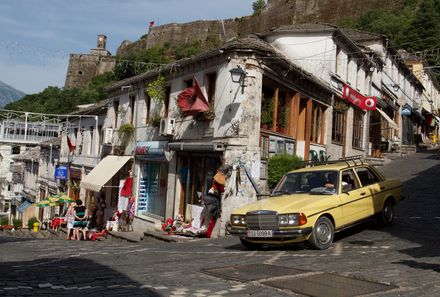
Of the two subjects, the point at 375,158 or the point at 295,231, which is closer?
the point at 295,231

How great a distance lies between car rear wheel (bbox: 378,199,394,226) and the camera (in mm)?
11633

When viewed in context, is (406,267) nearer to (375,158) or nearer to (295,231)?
(295,231)

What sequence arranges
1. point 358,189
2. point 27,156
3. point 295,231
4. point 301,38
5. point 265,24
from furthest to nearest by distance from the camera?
point 265,24 < point 27,156 < point 301,38 < point 358,189 < point 295,231

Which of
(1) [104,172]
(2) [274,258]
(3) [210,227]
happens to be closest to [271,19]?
(1) [104,172]

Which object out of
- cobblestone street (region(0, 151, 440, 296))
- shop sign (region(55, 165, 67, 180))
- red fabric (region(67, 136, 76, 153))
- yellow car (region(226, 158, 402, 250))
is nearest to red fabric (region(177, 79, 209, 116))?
cobblestone street (region(0, 151, 440, 296))

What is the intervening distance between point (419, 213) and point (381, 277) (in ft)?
26.1

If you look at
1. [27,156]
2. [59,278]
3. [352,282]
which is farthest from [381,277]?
[27,156]

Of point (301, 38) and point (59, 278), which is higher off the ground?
point (301, 38)

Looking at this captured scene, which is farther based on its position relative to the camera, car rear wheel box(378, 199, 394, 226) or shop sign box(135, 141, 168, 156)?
shop sign box(135, 141, 168, 156)

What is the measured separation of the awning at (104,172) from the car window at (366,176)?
1142 centimetres

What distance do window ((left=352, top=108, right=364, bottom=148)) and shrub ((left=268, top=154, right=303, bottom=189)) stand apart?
Answer: 32.0ft

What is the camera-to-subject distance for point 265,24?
72188mm

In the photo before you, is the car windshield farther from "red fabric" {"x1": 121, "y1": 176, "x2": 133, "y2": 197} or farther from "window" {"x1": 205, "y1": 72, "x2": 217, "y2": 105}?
"red fabric" {"x1": 121, "y1": 176, "x2": 133, "y2": 197}

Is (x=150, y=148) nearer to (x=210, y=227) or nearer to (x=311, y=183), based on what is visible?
(x=210, y=227)
